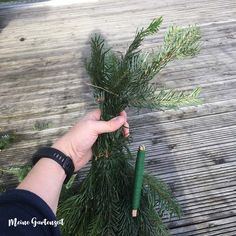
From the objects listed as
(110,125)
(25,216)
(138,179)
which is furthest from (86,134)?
(25,216)

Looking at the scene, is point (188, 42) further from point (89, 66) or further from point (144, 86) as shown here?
point (89, 66)

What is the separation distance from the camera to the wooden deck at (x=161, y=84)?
322cm

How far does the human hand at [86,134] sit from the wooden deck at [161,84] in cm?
126

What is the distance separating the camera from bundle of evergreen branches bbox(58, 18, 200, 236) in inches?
70.3

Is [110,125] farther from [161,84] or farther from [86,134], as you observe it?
[161,84]

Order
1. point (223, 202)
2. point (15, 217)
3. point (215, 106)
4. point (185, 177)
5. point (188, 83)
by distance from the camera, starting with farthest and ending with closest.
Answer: point (188, 83) < point (215, 106) < point (185, 177) < point (223, 202) < point (15, 217)

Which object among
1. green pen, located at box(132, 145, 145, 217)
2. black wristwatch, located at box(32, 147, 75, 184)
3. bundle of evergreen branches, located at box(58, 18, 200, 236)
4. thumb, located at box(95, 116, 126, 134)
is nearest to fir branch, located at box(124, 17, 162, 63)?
bundle of evergreen branches, located at box(58, 18, 200, 236)

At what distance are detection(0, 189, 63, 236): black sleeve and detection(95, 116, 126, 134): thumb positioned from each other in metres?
0.51

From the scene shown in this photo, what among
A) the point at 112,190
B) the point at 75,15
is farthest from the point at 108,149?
the point at 75,15

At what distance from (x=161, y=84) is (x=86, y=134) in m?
3.13

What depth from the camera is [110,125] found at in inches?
74.1

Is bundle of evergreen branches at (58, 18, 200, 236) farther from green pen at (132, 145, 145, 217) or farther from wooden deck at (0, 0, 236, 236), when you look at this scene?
wooden deck at (0, 0, 236, 236)

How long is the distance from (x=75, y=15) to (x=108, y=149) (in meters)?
6.51

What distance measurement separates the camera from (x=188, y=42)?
175 centimetres
